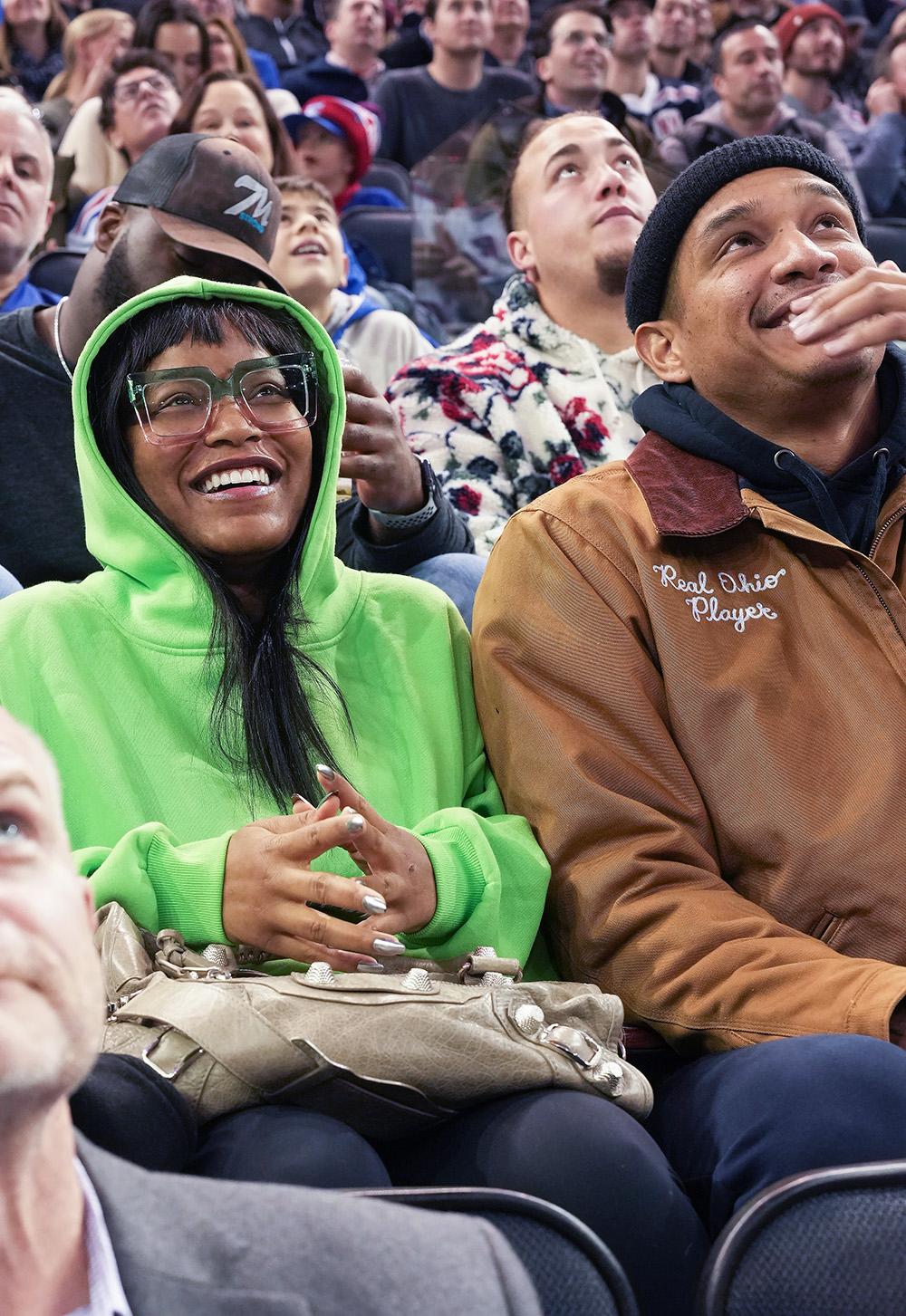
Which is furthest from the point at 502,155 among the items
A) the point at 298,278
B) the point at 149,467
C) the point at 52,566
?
the point at 149,467

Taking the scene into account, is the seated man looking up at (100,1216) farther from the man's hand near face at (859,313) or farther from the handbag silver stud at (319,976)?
the man's hand near face at (859,313)

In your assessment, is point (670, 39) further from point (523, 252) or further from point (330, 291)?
point (523, 252)

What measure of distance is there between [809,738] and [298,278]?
1.99 m

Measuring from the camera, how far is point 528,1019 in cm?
131

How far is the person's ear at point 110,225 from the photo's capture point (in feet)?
7.78

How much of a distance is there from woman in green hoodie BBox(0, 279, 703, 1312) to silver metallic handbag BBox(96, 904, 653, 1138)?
0.03 metres


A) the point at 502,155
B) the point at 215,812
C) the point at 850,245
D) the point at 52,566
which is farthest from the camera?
the point at 502,155

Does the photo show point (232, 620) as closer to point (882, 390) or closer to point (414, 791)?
point (414, 791)

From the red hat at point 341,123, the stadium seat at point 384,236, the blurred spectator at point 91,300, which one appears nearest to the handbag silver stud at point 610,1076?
the blurred spectator at point 91,300

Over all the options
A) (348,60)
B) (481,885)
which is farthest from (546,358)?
(348,60)

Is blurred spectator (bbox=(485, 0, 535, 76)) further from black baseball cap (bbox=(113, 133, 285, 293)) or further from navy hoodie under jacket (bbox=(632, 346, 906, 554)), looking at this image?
navy hoodie under jacket (bbox=(632, 346, 906, 554))

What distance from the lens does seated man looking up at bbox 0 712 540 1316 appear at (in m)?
0.75

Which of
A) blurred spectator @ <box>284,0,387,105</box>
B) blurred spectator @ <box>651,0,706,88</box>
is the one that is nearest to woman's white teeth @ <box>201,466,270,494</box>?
blurred spectator @ <box>284,0,387,105</box>

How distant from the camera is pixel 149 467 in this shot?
173cm
